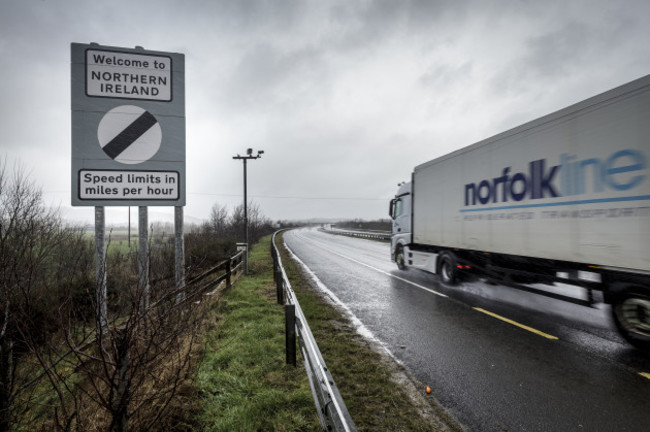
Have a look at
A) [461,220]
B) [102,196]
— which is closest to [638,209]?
[461,220]

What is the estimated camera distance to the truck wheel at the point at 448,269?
9.29 meters

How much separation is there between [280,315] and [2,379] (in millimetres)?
4280

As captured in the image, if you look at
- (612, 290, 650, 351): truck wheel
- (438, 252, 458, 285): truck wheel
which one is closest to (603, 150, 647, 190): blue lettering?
(612, 290, 650, 351): truck wheel

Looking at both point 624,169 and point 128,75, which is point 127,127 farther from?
point 624,169

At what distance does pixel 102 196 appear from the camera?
2.97 m

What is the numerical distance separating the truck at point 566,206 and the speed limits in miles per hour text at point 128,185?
6.35 metres

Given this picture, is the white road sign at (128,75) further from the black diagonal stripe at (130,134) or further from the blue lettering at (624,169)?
the blue lettering at (624,169)

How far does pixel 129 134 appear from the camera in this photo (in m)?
3.09

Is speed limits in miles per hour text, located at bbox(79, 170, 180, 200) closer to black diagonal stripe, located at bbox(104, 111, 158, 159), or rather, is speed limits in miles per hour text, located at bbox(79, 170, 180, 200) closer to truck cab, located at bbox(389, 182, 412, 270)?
black diagonal stripe, located at bbox(104, 111, 158, 159)

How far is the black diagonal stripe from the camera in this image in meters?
3.01

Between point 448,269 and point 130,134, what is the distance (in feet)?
29.6

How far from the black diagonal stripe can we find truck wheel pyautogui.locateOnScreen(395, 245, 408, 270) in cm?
1048

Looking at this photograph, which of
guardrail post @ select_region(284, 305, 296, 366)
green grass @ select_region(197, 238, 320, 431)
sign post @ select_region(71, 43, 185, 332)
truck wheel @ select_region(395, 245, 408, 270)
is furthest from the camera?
truck wheel @ select_region(395, 245, 408, 270)

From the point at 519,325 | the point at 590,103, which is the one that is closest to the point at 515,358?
the point at 519,325
